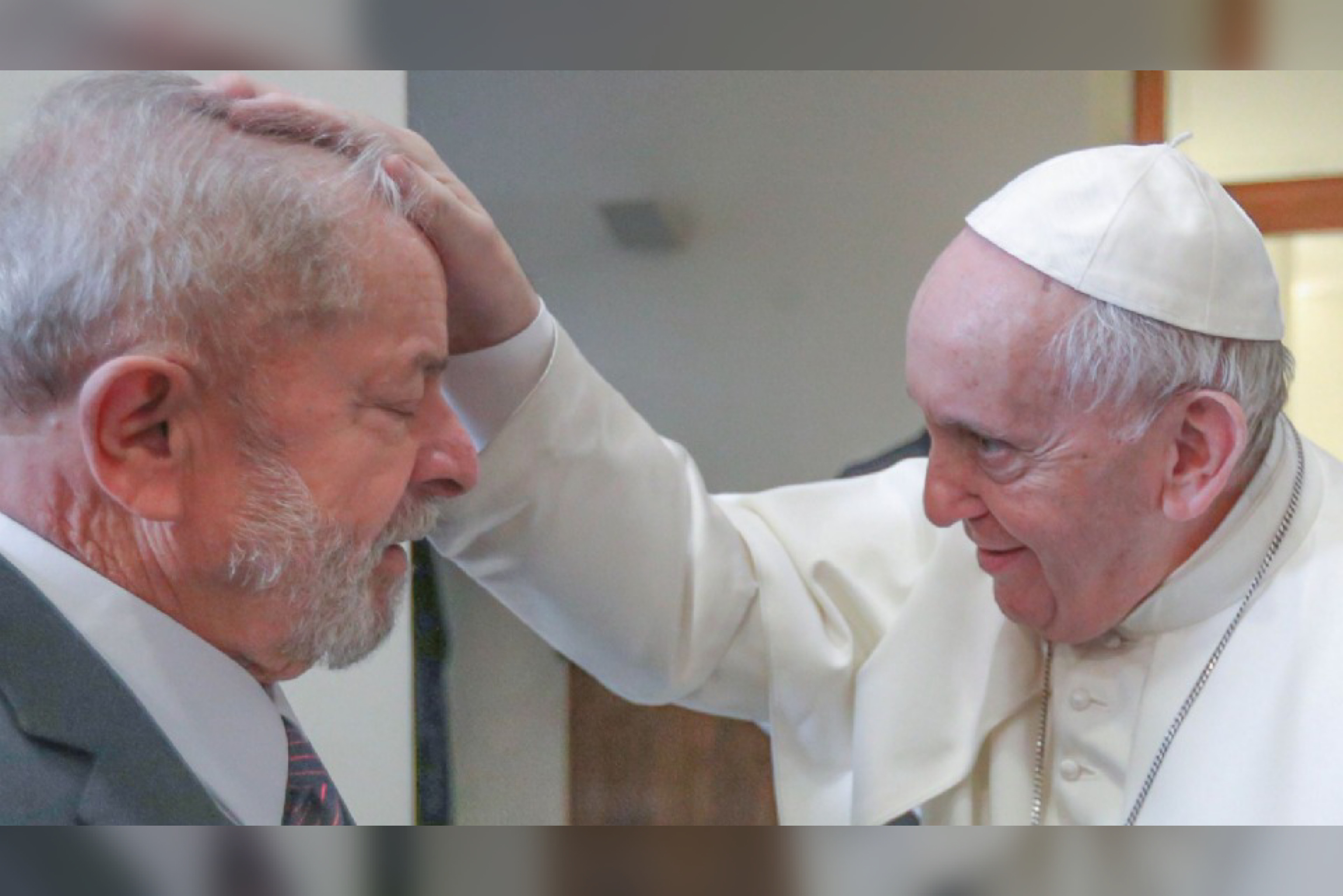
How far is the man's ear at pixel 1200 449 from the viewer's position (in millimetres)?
1136

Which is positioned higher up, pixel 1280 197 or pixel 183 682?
pixel 1280 197

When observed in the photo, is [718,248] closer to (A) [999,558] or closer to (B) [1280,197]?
(A) [999,558]

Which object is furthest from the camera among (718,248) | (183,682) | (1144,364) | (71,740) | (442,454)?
(718,248)

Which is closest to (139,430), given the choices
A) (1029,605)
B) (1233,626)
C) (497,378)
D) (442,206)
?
(442,206)

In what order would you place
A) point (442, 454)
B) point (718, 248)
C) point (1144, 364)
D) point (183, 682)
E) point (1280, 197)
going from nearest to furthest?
point (183, 682) → point (442, 454) → point (1144, 364) → point (1280, 197) → point (718, 248)

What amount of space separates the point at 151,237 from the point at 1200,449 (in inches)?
33.7

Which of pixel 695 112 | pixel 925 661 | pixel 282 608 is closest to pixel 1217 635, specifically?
pixel 925 661

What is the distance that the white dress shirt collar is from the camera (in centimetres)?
86

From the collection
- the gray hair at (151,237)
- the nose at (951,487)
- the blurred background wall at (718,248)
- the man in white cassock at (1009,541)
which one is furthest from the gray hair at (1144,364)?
the gray hair at (151,237)

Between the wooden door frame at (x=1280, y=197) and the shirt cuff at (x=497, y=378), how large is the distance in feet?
1.89

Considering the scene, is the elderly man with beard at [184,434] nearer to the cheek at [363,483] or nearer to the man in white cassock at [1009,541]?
the cheek at [363,483]

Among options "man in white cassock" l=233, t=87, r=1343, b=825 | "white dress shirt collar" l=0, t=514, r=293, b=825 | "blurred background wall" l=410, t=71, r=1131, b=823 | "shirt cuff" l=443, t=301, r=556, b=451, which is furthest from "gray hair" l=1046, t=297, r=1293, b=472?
"white dress shirt collar" l=0, t=514, r=293, b=825

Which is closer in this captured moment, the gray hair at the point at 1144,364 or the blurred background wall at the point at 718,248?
the gray hair at the point at 1144,364

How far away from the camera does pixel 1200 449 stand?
116 cm
